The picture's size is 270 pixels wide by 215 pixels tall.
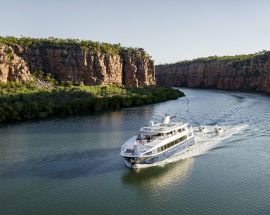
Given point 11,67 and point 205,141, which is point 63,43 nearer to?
point 11,67

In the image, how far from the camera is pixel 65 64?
408 feet

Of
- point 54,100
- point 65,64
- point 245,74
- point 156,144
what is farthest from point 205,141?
point 245,74

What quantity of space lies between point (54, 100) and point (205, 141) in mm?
43607

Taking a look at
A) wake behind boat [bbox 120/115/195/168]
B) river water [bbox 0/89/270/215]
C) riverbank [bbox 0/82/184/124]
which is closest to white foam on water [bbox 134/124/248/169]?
river water [bbox 0/89/270/215]

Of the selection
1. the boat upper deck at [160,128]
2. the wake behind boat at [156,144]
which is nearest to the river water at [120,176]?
the wake behind boat at [156,144]

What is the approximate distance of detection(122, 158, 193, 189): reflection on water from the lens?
39.2 metres

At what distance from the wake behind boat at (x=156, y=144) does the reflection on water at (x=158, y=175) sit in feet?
3.43

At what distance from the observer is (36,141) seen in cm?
5562

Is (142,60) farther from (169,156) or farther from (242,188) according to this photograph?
(242,188)

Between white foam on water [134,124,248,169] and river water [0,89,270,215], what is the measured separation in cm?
12

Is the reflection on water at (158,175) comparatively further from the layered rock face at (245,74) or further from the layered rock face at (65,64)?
the layered rock face at (245,74)

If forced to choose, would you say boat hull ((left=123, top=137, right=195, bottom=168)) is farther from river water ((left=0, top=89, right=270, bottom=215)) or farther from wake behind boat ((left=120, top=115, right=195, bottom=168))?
river water ((left=0, top=89, right=270, bottom=215))

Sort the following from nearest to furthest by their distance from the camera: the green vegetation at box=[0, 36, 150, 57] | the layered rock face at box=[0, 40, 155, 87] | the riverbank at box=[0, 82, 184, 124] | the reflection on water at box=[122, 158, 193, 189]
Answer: the reflection on water at box=[122, 158, 193, 189] → the riverbank at box=[0, 82, 184, 124] → the layered rock face at box=[0, 40, 155, 87] → the green vegetation at box=[0, 36, 150, 57]

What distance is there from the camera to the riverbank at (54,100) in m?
78.2
